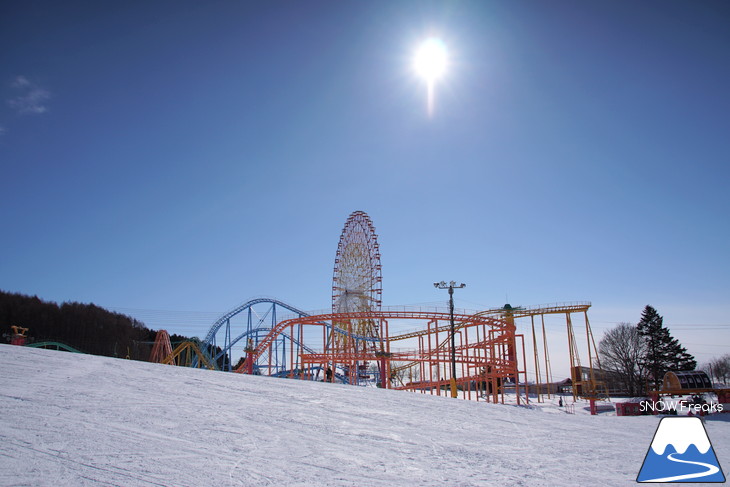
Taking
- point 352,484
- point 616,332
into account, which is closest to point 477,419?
point 352,484

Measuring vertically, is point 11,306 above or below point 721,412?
above

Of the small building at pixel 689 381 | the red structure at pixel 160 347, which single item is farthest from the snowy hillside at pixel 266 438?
the red structure at pixel 160 347

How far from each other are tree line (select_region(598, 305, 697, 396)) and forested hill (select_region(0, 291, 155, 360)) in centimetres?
4336

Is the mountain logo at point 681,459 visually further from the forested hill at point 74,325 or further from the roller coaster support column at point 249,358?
the forested hill at point 74,325

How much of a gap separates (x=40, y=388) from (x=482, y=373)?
2545 centimetres

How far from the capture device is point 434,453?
6.60 meters

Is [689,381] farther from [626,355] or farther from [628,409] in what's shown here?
[626,355]

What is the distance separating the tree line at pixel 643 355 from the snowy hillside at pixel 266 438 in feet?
122

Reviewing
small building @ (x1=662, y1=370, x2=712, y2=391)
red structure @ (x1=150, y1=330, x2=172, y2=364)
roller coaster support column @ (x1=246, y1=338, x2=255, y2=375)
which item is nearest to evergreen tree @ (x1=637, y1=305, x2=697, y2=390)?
small building @ (x1=662, y1=370, x2=712, y2=391)

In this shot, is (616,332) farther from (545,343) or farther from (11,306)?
(11,306)

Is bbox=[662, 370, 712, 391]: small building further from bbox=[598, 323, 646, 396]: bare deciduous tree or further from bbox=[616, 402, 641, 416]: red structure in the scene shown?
bbox=[598, 323, 646, 396]: bare deciduous tree

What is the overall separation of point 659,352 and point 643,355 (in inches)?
52.4

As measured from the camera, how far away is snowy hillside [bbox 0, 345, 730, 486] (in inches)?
204

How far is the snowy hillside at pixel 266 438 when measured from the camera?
5188 mm
